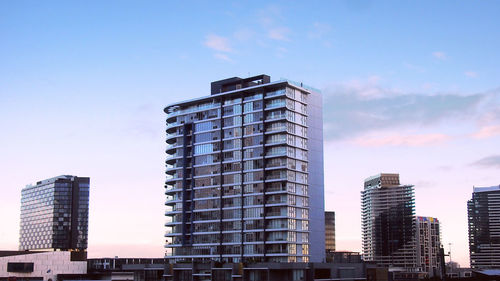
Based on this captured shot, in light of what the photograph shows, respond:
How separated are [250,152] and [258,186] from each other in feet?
33.8

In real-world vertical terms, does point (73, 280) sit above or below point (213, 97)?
below

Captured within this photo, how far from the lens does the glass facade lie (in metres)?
175

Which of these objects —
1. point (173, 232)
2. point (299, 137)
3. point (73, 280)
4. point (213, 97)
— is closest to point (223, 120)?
point (213, 97)

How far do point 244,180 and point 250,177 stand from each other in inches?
88.4

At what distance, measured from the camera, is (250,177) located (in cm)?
18088

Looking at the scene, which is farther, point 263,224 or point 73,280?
point 73,280

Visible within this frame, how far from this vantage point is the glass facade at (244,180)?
575 feet

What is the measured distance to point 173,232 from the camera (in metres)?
198

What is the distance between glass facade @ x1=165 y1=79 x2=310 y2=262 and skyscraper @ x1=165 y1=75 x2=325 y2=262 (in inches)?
11.2

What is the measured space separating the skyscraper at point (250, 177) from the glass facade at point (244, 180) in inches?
11.2

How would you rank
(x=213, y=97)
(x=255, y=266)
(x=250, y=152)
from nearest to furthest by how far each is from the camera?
(x=255, y=266) → (x=250, y=152) → (x=213, y=97)

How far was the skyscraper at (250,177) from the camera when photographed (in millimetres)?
175625

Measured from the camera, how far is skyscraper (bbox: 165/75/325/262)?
17562 centimetres

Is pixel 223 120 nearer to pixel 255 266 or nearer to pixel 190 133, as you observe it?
pixel 190 133
